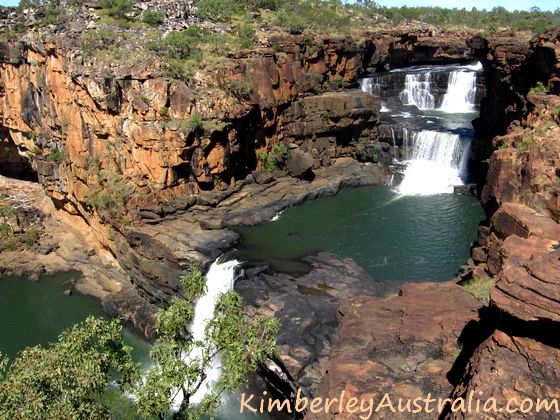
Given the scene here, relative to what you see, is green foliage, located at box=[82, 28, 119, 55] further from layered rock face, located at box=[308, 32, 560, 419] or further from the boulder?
layered rock face, located at box=[308, 32, 560, 419]

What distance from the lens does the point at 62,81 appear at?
3288cm

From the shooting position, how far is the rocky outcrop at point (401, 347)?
1210cm

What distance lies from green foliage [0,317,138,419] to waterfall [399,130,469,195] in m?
29.5

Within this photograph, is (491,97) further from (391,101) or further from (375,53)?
(375,53)

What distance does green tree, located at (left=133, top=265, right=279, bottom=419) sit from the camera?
10920mm

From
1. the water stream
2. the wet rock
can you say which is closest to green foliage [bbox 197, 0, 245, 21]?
the water stream

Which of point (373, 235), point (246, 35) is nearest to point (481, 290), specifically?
point (373, 235)

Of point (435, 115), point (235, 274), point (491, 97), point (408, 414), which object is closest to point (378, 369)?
point (408, 414)

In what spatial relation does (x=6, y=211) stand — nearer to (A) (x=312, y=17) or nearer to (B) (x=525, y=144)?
(A) (x=312, y=17)

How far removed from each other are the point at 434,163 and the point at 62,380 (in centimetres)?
3439

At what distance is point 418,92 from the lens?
48.9 m

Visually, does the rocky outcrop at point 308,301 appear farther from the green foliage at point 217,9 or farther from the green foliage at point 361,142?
the green foliage at point 217,9

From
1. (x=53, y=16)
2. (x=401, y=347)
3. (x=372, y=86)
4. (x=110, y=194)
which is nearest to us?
(x=401, y=347)

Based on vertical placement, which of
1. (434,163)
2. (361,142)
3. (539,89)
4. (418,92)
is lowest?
(434,163)
